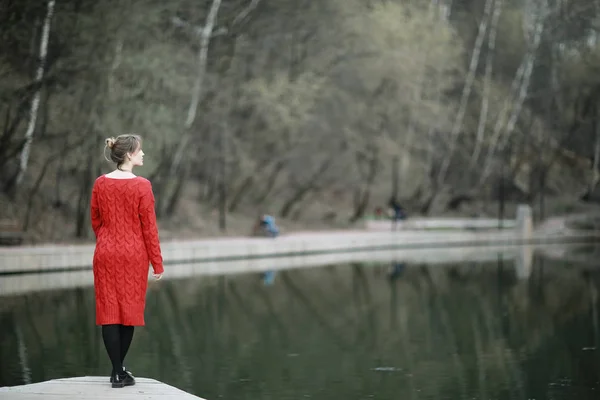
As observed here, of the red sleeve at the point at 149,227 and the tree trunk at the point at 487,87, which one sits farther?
the tree trunk at the point at 487,87

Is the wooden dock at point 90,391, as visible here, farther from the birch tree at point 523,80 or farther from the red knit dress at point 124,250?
the birch tree at point 523,80

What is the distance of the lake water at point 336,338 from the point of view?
12125mm

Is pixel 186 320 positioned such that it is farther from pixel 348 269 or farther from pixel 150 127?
pixel 150 127

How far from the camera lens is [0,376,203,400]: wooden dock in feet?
27.6

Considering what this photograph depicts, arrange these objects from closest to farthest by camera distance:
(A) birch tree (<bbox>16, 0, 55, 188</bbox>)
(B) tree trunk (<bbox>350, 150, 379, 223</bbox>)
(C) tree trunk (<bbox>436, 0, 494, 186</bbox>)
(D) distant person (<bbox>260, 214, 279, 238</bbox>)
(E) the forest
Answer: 1. (A) birch tree (<bbox>16, 0, 55, 188</bbox>)
2. (E) the forest
3. (D) distant person (<bbox>260, 214, 279, 238</bbox>)
4. (B) tree trunk (<bbox>350, 150, 379, 223</bbox>)
5. (C) tree trunk (<bbox>436, 0, 494, 186</bbox>)

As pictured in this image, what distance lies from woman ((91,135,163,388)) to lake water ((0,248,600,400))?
2881 millimetres

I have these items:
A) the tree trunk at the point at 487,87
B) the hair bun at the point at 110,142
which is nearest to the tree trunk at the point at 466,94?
the tree trunk at the point at 487,87

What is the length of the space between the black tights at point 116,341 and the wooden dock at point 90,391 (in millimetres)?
183

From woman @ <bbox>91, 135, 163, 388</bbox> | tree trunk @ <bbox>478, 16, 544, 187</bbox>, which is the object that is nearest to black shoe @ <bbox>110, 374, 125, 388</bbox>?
woman @ <bbox>91, 135, 163, 388</bbox>

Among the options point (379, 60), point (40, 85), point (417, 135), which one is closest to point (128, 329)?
point (40, 85)

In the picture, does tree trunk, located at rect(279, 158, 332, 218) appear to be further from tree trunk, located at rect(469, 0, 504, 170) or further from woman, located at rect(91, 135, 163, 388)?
woman, located at rect(91, 135, 163, 388)

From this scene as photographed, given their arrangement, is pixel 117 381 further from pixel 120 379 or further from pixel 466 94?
pixel 466 94

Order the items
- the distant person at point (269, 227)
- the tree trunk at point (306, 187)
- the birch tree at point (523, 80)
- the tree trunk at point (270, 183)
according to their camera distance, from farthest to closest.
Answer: the birch tree at point (523, 80) < the tree trunk at point (306, 187) < the tree trunk at point (270, 183) < the distant person at point (269, 227)

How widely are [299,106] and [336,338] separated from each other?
23.0 m
